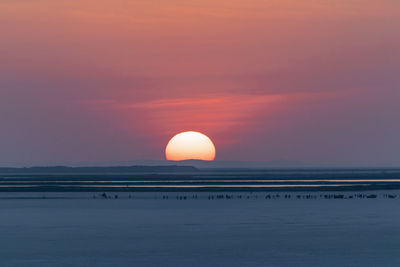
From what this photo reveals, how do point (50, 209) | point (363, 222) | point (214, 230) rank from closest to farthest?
1. point (214, 230)
2. point (363, 222)
3. point (50, 209)

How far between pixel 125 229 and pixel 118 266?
11493mm

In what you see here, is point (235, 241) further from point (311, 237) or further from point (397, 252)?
point (397, 252)

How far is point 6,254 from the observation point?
28.1 m

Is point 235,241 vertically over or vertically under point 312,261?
over

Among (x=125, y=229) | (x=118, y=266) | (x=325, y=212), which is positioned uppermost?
(x=325, y=212)

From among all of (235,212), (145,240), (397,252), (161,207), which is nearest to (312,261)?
(397,252)

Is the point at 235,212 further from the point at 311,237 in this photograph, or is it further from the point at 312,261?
the point at 312,261

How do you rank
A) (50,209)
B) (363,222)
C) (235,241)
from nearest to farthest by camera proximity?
(235,241) < (363,222) < (50,209)

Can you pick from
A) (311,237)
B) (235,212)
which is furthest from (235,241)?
(235,212)

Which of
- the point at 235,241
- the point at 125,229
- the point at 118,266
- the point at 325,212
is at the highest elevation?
the point at 325,212

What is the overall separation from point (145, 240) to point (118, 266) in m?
6.81

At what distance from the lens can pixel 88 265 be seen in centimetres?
2542

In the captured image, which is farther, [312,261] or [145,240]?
[145,240]

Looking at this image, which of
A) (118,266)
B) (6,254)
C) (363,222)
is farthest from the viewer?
(363,222)
